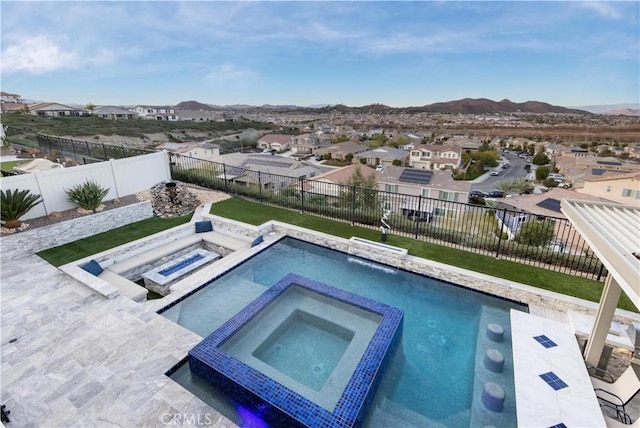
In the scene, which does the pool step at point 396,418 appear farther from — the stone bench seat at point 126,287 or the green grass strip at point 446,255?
the stone bench seat at point 126,287

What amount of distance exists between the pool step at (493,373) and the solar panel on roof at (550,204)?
2258cm

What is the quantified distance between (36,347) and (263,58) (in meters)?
39.4

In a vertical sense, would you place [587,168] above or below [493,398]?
below

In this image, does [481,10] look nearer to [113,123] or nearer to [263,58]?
[263,58]

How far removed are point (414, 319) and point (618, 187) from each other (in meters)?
35.9

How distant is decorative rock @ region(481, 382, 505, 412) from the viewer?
12.0 feet

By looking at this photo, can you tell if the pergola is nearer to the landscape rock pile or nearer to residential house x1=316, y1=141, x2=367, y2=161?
the landscape rock pile

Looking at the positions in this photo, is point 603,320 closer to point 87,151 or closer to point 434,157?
point 87,151

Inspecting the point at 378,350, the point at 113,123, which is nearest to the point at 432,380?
the point at 378,350

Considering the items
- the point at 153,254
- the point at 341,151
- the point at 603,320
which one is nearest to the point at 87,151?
the point at 153,254

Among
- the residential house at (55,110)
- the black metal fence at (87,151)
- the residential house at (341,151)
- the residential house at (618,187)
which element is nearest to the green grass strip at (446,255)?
the black metal fence at (87,151)

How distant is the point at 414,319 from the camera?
213 inches

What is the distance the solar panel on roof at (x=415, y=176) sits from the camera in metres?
30.3

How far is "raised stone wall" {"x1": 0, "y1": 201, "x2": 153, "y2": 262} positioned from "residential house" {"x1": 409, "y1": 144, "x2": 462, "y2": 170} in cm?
4925
